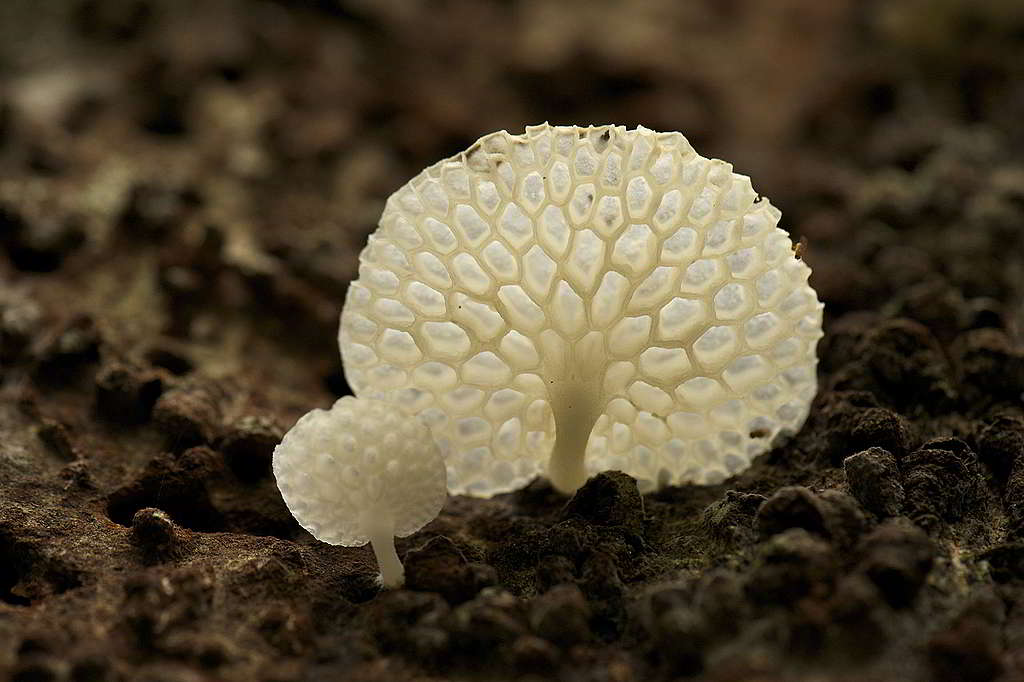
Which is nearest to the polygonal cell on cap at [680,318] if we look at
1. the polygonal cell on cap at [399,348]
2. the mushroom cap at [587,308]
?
the mushroom cap at [587,308]

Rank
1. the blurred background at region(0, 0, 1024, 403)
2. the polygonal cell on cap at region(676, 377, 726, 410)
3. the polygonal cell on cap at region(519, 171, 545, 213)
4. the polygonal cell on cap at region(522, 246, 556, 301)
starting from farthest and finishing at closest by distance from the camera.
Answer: the blurred background at region(0, 0, 1024, 403) → the polygonal cell on cap at region(676, 377, 726, 410) → the polygonal cell on cap at region(522, 246, 556, 301) → the polygonal cell on cap at region(519, 171, 545, 213)

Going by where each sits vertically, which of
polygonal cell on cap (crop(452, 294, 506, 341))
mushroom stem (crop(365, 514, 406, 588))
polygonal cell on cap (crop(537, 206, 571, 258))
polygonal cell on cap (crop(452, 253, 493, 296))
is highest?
polygonal cell on cap (crop(537, 206, 571, 258))

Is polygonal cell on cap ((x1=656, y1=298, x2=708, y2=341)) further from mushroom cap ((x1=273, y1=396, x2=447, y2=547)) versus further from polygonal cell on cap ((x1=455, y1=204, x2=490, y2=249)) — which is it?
mushroom cap ((x1=273, y1=396, x2=447, y2=547))

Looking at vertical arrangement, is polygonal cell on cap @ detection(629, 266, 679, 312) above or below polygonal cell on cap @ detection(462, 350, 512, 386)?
above

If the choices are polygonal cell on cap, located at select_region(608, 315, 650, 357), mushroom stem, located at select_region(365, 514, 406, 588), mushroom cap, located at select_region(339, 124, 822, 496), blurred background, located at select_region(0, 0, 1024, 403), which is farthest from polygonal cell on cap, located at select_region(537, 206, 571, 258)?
blurred background, located at select_region(0, 0, 1024, 403)

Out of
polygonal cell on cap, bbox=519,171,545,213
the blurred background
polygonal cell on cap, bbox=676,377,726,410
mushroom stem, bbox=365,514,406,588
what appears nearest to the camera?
mushroom stem, bbox=365,514,406,588

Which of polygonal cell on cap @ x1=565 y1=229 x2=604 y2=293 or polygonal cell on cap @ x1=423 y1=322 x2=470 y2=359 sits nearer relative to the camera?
polygonal cell on cap @ x1=565 y1=229 x2=604 y2=293

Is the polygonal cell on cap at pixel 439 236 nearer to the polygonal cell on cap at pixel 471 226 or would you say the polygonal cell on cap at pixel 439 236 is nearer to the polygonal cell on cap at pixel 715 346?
the polygonal cell on cap at pixel 471 226

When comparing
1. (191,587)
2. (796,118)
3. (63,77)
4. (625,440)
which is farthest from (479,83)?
(191,587)
